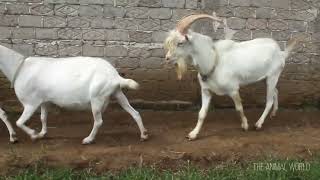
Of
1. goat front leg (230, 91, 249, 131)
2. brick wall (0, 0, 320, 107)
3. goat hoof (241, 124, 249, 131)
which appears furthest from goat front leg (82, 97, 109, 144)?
goat hoof (241, 124, 249, 131)

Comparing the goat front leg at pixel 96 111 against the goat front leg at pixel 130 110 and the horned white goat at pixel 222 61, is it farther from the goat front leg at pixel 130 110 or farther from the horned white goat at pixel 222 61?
the horned white goat at pixel 222 61

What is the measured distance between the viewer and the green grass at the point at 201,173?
21.0 feet

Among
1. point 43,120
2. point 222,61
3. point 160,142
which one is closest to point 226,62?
point 222,61

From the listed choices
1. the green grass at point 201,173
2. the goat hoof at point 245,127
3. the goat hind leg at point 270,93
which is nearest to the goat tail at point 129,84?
the green grass at point 201,173

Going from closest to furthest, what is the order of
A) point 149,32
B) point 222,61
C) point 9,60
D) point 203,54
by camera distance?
point 9,60
point 203,54
point 222,61
point 149,32

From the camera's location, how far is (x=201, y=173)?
21.5ft

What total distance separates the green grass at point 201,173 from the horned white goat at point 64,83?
86 cm

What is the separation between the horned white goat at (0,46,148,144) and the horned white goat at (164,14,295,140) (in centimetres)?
77

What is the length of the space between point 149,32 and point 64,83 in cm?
225

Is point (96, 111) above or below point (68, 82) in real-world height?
below

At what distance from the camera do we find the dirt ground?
22.4 feet

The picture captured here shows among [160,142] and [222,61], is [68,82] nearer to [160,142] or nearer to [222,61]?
[160,142]

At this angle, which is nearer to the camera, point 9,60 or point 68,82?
point 68,82

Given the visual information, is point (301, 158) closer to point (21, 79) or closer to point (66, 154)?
point (66, 154)
